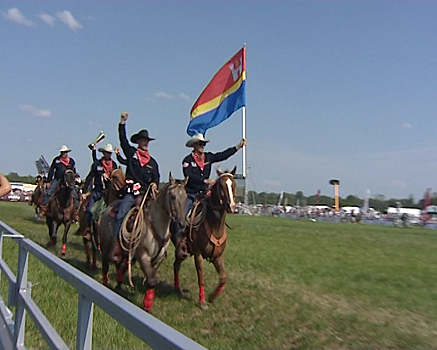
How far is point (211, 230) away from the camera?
8.65 metres

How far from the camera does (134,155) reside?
927cm

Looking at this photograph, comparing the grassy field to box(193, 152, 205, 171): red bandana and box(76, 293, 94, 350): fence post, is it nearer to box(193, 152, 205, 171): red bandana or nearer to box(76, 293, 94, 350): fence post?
box(76, 293, 94, 350): fence post

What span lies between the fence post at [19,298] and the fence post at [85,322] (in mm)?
1726

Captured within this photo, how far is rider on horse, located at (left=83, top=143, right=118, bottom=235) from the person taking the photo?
480 inches

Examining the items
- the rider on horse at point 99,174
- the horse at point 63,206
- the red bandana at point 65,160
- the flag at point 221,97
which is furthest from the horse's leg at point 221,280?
the flag at point 221,97

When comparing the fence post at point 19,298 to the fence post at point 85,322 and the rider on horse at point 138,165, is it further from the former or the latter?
the rider on horse at point 138,165

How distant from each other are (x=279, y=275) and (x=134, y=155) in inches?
182

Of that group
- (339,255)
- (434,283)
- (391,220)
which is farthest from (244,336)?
(391,220)

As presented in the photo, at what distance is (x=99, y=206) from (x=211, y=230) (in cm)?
371

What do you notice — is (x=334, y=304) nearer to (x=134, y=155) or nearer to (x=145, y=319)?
(x=134, y=155)

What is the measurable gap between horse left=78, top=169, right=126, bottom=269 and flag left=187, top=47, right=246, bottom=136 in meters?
5.30

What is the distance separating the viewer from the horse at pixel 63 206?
14.0 m

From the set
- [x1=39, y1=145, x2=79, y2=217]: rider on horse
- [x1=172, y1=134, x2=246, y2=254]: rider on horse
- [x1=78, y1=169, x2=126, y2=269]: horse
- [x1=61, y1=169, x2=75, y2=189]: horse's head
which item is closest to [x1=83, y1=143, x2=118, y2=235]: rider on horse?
[x1=78, y1=169, x2=126, y2=269]: horse

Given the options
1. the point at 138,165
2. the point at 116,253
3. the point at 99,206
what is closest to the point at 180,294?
the point at 116,253
